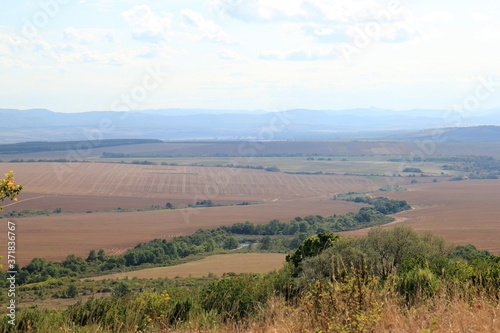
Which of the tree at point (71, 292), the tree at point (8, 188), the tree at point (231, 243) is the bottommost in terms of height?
the tree at point (231, 243)

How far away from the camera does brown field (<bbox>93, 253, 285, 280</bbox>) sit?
37625 mm

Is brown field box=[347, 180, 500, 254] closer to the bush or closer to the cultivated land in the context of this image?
the cultivated land

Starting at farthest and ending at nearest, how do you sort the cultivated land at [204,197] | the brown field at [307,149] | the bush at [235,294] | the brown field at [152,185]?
the brown field at [307,149] < the brown field at [152,185] < the cultivated land at [204,197] < the bush at [235,294]

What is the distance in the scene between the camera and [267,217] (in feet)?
218

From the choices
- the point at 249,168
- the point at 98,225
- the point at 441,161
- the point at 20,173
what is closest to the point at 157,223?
the point at 98,225

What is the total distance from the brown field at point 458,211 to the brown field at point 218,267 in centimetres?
1338

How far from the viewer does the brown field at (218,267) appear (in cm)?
3762

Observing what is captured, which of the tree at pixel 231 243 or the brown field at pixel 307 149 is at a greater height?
the brown field at pixel 307 149

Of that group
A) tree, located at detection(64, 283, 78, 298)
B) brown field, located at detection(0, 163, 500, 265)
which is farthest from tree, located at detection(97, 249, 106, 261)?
tree, located at detection(64, 283, 78, 298)

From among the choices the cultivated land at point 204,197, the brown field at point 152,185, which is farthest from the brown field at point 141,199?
the cultivated land at point 204,197

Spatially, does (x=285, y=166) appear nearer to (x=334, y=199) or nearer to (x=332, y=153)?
(x=332, y=153)

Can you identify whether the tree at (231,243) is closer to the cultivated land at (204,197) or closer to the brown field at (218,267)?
the cultivated land at (204,197)

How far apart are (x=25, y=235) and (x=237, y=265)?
22.7 m

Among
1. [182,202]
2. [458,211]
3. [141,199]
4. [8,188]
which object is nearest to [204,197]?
[182,202]
